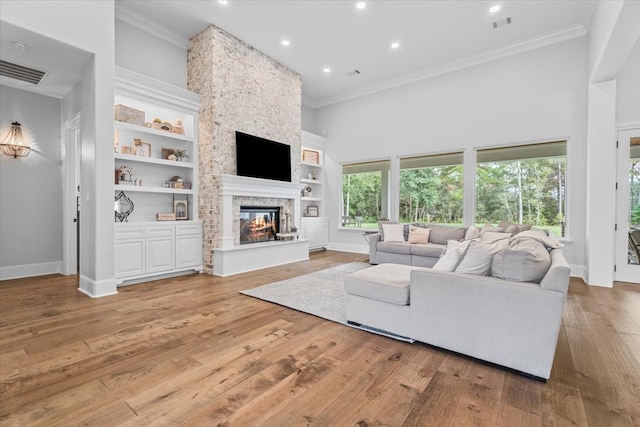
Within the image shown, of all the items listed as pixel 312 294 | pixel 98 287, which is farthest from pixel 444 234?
pixel 98 287

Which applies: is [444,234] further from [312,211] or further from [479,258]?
[312,211]

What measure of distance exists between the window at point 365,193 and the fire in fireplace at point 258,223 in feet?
7.77

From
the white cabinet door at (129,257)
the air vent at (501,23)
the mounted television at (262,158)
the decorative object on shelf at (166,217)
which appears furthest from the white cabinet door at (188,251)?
the air vent at (501,23)

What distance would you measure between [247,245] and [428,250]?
321 centimetres

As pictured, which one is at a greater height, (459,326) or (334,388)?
(459,326)

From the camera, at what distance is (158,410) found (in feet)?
5.30

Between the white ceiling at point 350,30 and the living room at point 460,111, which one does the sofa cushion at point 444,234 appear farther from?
the white ceiling at point 350,30

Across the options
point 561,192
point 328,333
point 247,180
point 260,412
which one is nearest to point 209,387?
point 260,412

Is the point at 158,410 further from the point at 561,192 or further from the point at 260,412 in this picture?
the point at 561,192

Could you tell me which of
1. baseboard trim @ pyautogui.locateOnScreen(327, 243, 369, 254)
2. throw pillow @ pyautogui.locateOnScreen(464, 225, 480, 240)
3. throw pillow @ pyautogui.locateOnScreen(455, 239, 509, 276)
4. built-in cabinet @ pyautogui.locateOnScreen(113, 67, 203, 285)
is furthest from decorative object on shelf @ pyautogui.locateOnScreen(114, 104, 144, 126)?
throw pillow @ pyautogui.locateOnScreen(464, 225, 480, 240)

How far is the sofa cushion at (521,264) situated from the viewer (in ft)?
6.84

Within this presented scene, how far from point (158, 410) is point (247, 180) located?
13.5 ft

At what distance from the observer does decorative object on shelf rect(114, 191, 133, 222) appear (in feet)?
14.7

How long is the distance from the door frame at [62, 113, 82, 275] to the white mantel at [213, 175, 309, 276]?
2.33 m
